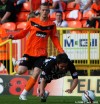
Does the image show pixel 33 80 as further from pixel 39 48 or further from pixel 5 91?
pixel 5 91

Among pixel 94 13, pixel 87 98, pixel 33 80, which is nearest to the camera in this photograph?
pixel 87 98

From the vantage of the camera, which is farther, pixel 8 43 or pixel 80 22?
pixel 80 22

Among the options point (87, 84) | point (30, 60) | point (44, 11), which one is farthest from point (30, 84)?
point (87, 84)

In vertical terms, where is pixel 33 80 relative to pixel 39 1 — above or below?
below

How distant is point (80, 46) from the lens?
15258 millimetres

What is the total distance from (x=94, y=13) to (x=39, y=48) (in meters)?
5.95

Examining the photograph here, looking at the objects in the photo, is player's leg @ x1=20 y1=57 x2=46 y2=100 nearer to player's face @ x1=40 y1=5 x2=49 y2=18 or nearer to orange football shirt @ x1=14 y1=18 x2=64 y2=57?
orange football shirt @ x1=14 y1=18 x2=64 y2=57

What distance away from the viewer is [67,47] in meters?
15.2

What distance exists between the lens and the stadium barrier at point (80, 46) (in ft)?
49.6

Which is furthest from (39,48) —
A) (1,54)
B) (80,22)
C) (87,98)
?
(80,22)

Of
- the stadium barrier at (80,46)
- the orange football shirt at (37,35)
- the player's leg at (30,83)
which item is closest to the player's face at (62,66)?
the player's leg at (30,83)

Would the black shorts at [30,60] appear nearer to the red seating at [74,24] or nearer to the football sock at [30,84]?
the football sock at [30,84]

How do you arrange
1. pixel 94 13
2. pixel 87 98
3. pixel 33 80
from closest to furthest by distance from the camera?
1. pixel 87 98
2. pixel 33 80
3. pixel 94 13

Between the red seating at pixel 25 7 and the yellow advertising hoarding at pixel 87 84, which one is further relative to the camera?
the red seating at pixel 25 7
